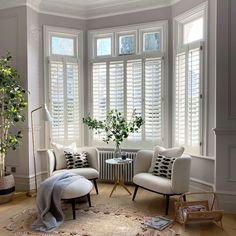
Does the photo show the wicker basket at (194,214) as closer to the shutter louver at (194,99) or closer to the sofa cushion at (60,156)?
the shutter louver at (194,99)

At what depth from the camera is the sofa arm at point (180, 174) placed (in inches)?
138

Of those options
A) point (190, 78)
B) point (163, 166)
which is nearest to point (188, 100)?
point (190, 78)

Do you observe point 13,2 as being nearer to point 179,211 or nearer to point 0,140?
point 0,140

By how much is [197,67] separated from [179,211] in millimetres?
2185

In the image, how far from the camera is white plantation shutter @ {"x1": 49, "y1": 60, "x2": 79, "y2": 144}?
4965mm

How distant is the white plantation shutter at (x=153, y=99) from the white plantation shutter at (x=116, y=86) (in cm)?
48

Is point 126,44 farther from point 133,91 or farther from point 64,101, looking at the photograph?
point 64,101

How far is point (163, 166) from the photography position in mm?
3881

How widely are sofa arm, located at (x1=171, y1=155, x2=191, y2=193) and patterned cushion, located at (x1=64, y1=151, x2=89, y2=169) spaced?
61.9 inches

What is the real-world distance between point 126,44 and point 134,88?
874mm

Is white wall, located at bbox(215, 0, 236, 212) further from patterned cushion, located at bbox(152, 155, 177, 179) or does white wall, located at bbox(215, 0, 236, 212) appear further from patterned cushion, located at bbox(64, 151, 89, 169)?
patterned cushion, located at bbox(64, 151, 89, 169)

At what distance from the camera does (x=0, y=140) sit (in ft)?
13.6

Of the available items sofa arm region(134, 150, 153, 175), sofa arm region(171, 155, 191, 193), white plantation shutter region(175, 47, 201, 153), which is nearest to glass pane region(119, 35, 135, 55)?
white plantation shutter region(175, 47, 201, 153)

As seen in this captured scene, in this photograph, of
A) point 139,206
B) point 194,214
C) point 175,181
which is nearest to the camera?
point 194,214
